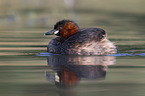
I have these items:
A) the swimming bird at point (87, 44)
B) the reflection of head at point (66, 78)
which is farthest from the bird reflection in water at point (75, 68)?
the swimming bird at point (87, 44)

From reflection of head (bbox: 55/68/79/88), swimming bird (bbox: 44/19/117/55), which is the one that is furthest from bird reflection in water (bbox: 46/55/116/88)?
swimming bird (bbox: 44/19/117/55)

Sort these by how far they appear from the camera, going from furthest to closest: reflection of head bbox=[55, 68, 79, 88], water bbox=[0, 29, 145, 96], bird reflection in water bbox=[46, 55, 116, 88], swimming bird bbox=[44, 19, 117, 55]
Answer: swimming bird bbox=[44, 19, 117, 55] < bird reflection in water bbox=[46, 55, 116, 88] < reflection of head bbox=[55, 68, 79, 88] < water bbox=[0, 29, 145, 96]

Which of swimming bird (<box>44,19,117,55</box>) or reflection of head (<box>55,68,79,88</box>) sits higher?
swimming bird (<box>44,19,117,55</box>)

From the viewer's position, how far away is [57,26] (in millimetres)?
12414

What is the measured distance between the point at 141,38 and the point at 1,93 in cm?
906

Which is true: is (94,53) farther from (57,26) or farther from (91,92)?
(91,92)

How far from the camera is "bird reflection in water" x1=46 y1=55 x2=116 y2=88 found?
27.2ft

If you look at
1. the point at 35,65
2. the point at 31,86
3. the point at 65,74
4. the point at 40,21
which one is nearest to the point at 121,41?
the point at 35,65

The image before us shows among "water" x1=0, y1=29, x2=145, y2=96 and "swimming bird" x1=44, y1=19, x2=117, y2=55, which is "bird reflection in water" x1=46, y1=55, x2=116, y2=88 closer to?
"water" x1=0, y1=29, x2=145, y2=96

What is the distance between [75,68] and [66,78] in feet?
3.56

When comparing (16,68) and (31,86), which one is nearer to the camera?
(31,86)

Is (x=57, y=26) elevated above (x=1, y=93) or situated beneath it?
elevated above

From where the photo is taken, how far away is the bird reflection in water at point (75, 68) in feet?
27.2

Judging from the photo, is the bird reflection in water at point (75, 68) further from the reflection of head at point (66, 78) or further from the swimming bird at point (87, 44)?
the swimming bird at point (87, 44)
